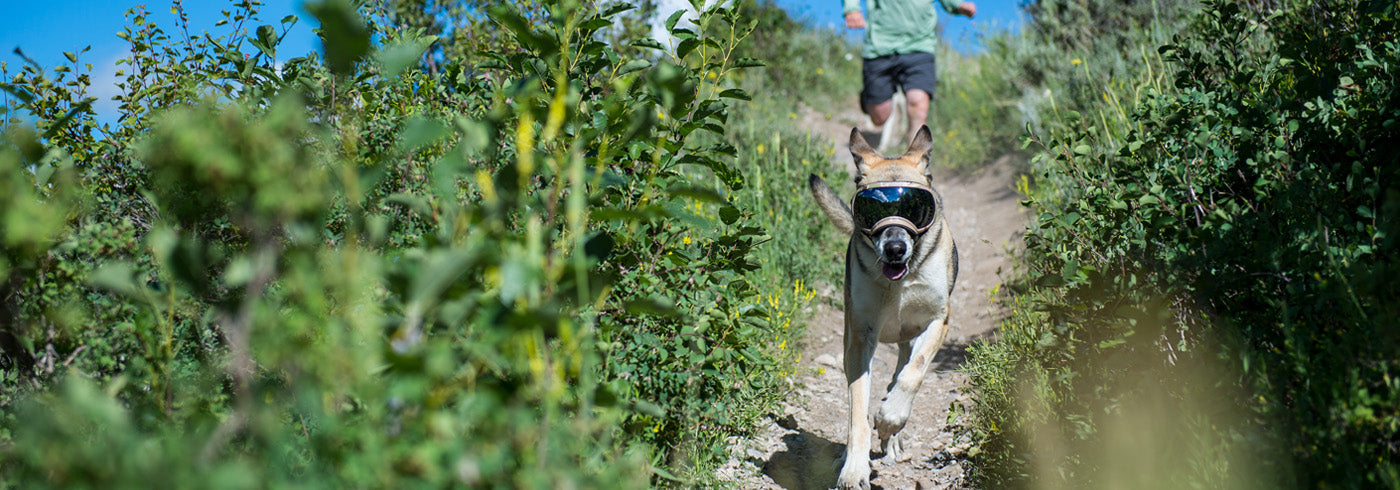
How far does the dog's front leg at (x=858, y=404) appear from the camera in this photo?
3.45 metres

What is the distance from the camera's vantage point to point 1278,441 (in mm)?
2090

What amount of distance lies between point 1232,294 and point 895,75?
252 inches

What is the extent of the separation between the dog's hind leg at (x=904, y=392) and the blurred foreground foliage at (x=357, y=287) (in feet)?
2.95

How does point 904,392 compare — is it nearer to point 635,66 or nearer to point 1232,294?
point 1232,294

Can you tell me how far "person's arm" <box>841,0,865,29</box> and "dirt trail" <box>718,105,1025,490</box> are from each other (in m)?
1.96

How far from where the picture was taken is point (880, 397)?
5.04 meters

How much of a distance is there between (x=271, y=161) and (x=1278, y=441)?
2.41 meters

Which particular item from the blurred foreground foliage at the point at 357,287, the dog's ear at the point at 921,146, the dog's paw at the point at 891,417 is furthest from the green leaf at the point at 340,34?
the dog's ear at the point at 921,146

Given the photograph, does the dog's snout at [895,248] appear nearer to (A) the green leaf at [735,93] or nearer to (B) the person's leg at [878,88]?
(A) the green leaf at [735,93]

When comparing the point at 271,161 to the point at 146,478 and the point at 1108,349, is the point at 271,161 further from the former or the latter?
the point at 1108,349

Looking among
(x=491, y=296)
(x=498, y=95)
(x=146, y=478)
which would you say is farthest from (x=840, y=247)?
(x=146, y=478)

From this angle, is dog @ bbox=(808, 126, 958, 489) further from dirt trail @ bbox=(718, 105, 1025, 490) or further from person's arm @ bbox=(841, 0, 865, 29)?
person's arm @ bbox=(841, 0, 865, 29)

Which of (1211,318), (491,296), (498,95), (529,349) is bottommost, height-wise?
(529,349)

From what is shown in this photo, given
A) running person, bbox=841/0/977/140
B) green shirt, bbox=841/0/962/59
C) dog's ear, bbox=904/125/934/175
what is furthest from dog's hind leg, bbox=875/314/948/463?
green shirt, bbox=841/0/962/59
